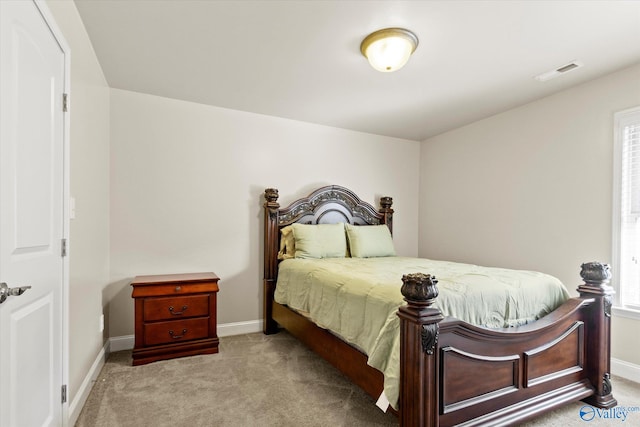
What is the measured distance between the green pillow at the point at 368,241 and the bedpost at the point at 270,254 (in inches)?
34.2

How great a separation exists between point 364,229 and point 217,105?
7.03ft

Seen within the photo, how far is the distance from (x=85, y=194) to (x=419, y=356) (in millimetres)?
2280

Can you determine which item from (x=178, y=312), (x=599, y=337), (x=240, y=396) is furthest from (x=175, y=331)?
(x=599, y=337)

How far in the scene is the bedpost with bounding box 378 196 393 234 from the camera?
4363 mm

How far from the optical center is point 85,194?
216 centimetres

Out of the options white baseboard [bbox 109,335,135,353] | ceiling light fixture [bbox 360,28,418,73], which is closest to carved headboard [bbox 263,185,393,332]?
white baseboard [bbox 109,335,135,353]

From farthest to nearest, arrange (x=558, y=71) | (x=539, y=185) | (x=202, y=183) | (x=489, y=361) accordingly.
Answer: (x=202, y=183) < (x=539, y=185) < (x=558, y=71) < (x=489, y=361)

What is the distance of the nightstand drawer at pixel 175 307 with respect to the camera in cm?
275

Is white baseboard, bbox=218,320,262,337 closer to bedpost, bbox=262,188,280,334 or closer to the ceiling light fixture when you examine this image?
bedpost, bbox=262,188,280,334

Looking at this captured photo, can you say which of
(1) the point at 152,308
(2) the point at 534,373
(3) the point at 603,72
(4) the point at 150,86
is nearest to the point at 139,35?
(4) the point at 150,86

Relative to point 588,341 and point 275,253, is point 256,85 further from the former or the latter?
point 588,341

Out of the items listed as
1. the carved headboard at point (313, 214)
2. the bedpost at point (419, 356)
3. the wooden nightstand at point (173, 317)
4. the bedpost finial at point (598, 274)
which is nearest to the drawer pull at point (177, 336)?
the wooden nightstand at point (173, 317)

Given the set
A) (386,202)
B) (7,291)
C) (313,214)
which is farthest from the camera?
(386,202)

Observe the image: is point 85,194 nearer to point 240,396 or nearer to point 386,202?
point 240,396
